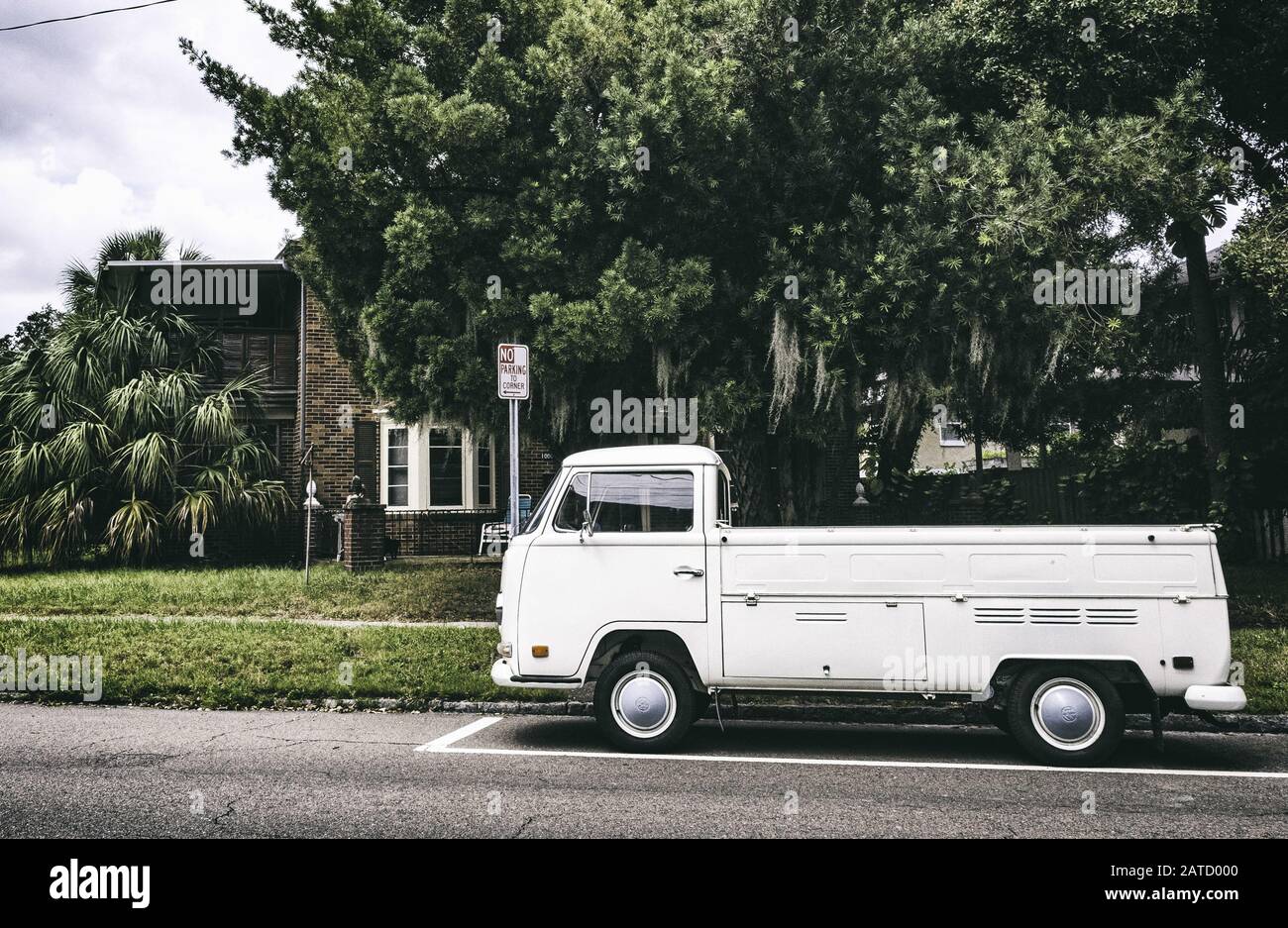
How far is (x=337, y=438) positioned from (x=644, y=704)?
15318 millimetres

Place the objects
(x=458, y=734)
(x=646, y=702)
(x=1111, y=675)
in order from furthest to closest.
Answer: (x=458, y=734)
(x=646, y=702)
(x=1111, y=675)

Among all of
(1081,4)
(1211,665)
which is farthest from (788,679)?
(1081,4)

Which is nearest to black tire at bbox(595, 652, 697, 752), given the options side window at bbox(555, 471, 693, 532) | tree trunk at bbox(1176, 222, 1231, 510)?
side window at bbox(555, 471, 693, 532)

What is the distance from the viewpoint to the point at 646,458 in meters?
7.22

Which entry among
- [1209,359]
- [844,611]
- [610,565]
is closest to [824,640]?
[844,611]

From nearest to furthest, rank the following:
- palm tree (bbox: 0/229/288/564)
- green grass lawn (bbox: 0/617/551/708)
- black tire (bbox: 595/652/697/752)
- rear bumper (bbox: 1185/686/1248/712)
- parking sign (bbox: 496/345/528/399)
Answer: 1. rear bumper (bbox: 1185/686/1248/712)
2. black tire (bbox: 595/652/697/752)
3. parking sign (bbox: 496/345/528/399)
4. green grass lawn (bbox: 0/617/551/708)
5. palm tree (bbox: 0/229/288/564)

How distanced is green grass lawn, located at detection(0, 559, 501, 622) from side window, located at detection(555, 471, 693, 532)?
583cm

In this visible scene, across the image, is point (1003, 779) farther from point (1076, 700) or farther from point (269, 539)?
point (269, 539)

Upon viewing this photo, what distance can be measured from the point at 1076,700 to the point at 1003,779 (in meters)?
Answer: 0.86

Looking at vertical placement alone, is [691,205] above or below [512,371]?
above

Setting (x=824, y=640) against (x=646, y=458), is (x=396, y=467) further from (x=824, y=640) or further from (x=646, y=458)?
(x=824, y=640)

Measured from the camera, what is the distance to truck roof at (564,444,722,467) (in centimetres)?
717

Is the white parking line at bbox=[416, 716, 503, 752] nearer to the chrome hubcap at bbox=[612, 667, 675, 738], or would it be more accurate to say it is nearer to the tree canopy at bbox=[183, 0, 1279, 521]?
the chrome hubcap at bbox=[612, 667, 675, 738]

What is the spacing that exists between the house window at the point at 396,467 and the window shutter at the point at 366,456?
0.28 metres
